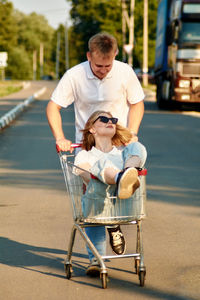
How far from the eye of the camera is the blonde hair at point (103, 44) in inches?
200

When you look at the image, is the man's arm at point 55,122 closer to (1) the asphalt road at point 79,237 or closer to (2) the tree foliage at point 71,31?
(1) the asphalt road at point 79,237

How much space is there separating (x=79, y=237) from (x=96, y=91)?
1.78 meters

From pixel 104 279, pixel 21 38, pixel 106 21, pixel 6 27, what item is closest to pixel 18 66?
pixel 21 38

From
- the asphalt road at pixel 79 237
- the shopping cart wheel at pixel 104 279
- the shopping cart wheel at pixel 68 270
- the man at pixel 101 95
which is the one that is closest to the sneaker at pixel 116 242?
the man at pixel 101 95

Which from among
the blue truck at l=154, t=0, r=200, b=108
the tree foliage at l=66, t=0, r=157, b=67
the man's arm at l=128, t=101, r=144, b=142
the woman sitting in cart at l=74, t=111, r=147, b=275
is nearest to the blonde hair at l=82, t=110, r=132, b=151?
the woman sitting in cart at l=74, t=111, r=147, b=275

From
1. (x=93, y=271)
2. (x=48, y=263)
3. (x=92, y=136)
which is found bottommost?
(x=48, y=263)

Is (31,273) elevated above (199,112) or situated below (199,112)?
above

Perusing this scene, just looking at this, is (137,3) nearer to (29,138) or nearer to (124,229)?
(29,138)

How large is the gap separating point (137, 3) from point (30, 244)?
7984 centimetres

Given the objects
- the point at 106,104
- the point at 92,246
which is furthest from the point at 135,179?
the point at 106,104

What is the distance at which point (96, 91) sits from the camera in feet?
18.1

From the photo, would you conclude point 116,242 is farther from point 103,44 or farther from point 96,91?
point 103,44

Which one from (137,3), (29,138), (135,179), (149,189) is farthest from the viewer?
(137,3)

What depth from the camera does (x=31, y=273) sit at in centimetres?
539
